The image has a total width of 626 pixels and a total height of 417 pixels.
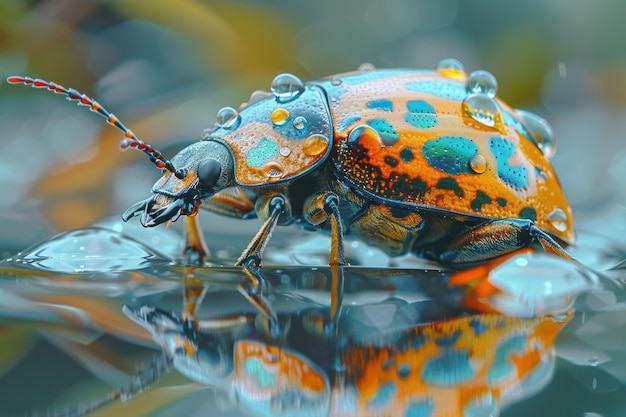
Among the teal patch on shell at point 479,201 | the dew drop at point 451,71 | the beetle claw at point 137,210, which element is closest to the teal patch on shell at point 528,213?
the teal patch on shell at point 479,201

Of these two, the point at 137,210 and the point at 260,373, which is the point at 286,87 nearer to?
the point at 137,210

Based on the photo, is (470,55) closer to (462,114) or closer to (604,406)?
(462,114)

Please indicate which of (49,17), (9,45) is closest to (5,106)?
(9,45)

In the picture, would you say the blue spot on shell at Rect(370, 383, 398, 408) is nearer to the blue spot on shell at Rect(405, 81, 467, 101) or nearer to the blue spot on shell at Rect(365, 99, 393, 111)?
the blue spot on shell at Rect(365, 99, 393, 111)

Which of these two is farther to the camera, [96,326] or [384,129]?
[384,129]

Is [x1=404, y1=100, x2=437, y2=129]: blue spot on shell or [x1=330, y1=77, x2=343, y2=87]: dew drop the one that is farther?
[x1=330, y1=77, x2=343, y2=87]: dew drop

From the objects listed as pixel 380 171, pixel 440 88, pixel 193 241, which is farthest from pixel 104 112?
pixel 440 88

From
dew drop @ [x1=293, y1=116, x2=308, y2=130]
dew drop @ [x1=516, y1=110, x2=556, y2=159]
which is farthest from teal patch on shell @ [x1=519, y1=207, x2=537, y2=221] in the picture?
dew drop @ [x1=293, y1=116, x2=308, y2=130]
